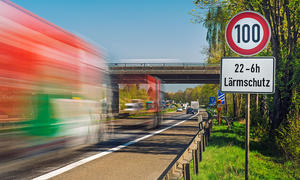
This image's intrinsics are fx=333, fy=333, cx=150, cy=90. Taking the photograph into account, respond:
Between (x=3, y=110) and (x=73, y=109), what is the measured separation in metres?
3.18

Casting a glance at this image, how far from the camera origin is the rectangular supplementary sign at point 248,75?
4.95 m

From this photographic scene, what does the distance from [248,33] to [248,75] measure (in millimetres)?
690

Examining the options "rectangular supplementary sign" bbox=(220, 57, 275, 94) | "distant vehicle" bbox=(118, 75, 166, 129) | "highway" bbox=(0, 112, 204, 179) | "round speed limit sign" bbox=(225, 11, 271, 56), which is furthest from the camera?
"distant vehicle" bbox=(118, 75, 166, 129)

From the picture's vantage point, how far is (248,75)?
503 cm

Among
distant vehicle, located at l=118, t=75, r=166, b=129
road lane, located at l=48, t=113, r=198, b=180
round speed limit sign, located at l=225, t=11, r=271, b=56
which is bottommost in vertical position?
road lane, located at l=48, t=113, r=198, b=180

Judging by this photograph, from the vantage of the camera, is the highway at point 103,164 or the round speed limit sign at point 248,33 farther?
the highway at point 103,164

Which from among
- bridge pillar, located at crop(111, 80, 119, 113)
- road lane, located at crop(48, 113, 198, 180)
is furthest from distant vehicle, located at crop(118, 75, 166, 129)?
road lane, located at crop(48, 113, 198, 180)

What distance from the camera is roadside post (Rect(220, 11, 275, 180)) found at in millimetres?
4969

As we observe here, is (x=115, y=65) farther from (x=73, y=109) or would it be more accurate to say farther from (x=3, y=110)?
(x=3, y=110)

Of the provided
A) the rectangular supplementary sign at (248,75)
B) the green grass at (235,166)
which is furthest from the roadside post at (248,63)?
the green grass at (235,166)

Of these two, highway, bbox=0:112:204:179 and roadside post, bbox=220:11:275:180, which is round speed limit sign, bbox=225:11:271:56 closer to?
roadside post, bbox=220:11:275:180

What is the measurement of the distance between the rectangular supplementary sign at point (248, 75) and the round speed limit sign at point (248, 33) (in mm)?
222

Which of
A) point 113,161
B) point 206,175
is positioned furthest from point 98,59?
point 206,175

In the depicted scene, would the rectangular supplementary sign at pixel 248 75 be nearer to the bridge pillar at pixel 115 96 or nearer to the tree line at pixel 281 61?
the tree line at pixel 281 61
